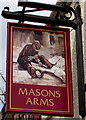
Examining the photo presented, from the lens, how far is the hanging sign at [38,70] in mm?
8500

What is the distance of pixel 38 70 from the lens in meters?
8.86

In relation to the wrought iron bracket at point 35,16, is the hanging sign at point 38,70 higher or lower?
lower

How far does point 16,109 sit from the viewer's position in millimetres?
8359

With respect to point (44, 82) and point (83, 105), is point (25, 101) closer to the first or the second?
point (44, 82)

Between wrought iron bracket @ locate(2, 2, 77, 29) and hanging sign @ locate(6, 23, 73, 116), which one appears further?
wrought iron bracket @ locate(2, 2, 77, 29)

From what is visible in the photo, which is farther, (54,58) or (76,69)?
(76,69)

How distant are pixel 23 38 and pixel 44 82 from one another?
3.38ft

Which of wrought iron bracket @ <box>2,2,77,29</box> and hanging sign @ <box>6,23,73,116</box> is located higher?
wrought iron bracket @ <box>2,2,77,29</box>

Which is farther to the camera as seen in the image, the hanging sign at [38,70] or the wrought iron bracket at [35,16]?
the wrought iron bracket at [35,16]

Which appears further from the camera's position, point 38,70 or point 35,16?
point 35,16

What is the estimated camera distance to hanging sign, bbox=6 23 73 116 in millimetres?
8500

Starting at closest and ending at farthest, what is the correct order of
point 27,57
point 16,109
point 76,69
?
point 16,109 < point 27,57 < point 76,69

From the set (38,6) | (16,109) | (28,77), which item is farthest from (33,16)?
(16,109)

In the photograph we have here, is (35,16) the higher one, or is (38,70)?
(35,16)
